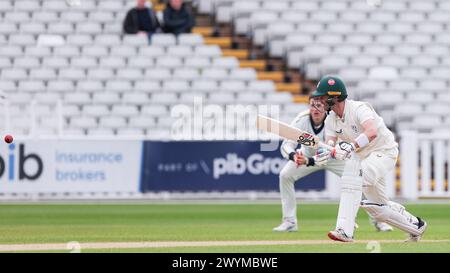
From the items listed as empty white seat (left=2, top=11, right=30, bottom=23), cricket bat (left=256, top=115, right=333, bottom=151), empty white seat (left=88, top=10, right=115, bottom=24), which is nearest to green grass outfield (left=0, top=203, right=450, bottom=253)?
cricket bat (left=256, top=115, right=333, bottom=151)

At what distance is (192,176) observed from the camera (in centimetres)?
2256

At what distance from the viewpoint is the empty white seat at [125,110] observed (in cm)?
2497

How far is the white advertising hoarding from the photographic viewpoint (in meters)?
22.3

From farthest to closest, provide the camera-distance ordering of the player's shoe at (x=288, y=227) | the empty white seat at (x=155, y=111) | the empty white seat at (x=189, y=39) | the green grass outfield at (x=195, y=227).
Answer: the empty white seat at (x=189, y=39) < the empty white seat at (x=155, y=111) < the player's shoe at (x=288, y=227) < the green grass outfield at (x=195, y=227)

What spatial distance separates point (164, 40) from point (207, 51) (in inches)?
38.7

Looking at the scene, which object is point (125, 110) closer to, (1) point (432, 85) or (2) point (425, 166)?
(2) point (425, 166)

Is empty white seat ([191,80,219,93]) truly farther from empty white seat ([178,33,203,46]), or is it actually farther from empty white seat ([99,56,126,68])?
empty white seat ([99,56,126,68])

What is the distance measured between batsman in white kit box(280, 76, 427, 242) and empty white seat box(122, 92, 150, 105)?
510 inches

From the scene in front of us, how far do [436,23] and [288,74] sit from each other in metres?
4.01

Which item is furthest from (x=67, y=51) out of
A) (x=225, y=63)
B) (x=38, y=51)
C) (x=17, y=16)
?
(x=225, y=63)

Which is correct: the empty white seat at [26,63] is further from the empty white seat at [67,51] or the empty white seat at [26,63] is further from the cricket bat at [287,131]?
the cricket bat at [287,131]

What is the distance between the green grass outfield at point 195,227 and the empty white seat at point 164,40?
244 inches

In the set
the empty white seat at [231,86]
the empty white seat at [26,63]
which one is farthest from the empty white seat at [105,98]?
the empty white seat at [231,86]
